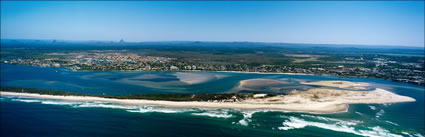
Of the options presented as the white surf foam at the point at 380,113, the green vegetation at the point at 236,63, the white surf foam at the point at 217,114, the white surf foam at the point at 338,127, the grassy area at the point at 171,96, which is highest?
the green vegetation at the point at 236,63

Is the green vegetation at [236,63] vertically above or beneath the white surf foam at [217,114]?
above

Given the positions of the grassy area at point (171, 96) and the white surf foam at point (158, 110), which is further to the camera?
the grassy area at point (171, 96)

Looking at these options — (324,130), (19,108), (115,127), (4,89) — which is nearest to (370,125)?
(324,130)

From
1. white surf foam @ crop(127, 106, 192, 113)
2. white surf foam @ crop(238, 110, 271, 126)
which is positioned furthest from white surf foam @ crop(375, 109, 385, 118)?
white surf foam @ crop(127, 106, 192, 113)

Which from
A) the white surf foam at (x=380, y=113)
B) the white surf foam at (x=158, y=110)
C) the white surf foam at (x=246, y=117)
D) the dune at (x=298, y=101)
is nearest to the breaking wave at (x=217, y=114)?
the white surf foam at (x=246, y=117)

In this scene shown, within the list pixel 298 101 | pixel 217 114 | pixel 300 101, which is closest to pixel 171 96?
pixel 217 114

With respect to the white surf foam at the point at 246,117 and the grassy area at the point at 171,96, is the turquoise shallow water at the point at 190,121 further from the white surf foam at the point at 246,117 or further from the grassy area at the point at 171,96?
the grassy area at the point at 171,96

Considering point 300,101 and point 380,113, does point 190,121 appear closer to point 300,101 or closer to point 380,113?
point 300,101

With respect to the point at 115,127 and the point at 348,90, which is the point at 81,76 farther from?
the point at 348,90

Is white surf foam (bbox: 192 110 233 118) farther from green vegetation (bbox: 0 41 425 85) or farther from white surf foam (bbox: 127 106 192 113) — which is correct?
green vegetation (bbox: 0 41 425 85)
